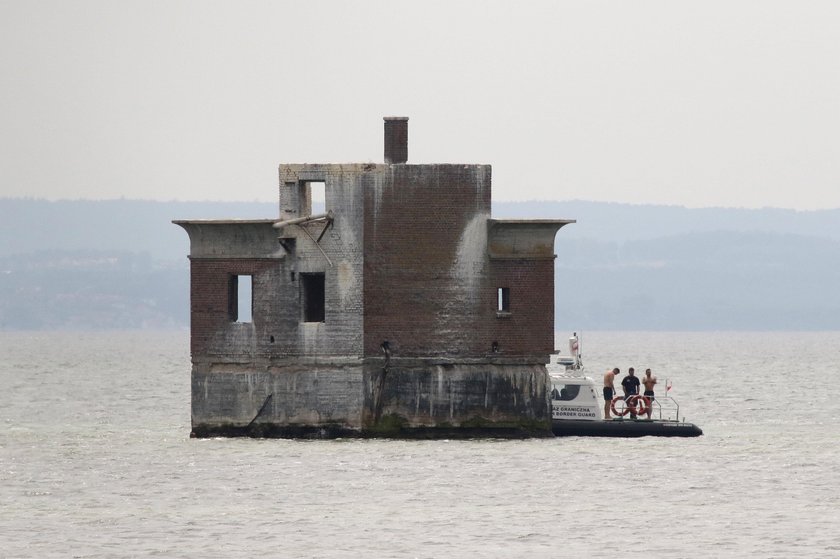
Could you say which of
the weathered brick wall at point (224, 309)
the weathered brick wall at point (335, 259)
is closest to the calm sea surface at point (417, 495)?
the weathered brick wall at point (224, 309)

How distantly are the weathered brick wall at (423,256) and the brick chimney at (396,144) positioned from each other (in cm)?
107

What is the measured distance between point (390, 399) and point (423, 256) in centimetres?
354

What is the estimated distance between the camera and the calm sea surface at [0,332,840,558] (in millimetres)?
36250

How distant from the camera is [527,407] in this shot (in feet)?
163

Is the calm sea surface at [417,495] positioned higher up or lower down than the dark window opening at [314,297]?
lower down

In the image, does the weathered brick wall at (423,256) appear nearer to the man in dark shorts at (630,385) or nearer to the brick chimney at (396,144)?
the brick chimney at (396,144)

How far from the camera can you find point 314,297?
2004 inches

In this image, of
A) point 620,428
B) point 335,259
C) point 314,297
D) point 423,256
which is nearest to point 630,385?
point 620,428

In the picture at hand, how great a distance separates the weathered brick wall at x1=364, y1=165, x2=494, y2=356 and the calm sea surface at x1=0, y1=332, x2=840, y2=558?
8.63 feet

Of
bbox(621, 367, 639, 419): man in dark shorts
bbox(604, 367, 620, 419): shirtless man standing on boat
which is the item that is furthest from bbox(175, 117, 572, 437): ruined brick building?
bbox(621, 367, 639, 419): man in dark shorts

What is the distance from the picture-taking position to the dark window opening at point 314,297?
50.3 metres

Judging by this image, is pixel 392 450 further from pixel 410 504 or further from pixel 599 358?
pixel 599 358

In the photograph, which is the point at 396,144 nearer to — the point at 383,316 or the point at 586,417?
the point at 383,316

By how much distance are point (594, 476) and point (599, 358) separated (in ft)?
360
